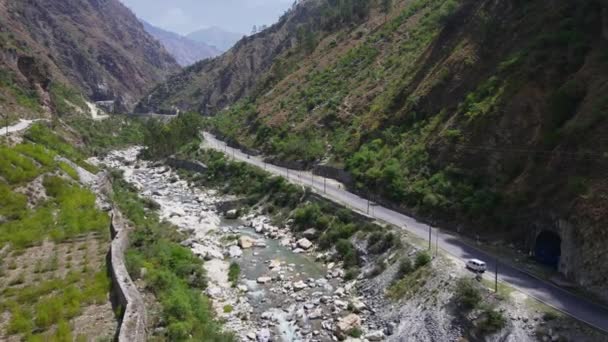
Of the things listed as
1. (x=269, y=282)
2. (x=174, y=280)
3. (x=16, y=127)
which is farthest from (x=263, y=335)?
(x=16, y=127)

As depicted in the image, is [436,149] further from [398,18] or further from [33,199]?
[398,18]

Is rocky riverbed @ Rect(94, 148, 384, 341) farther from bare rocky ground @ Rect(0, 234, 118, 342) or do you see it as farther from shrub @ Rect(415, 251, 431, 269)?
bare rocky ground @ Rect(0, 234, 118, 342)

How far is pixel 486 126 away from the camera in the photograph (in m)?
31.1

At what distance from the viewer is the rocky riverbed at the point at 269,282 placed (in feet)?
72.0

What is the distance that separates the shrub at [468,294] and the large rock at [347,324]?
5.22m

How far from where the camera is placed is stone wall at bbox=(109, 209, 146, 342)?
16062mm

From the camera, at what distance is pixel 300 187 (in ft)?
136

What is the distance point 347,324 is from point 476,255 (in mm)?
8575

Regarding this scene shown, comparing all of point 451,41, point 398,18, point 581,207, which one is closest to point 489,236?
point 581,207

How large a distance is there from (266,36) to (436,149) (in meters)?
140

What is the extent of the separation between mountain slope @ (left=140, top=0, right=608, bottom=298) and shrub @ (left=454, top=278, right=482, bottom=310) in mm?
4754

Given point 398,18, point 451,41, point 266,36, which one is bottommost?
point 451,41

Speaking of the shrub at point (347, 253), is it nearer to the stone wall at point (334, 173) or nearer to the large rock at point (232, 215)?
the stone wall at point (334, 173)

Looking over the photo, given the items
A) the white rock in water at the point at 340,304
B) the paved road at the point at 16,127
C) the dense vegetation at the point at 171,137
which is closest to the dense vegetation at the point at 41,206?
the paved road at the point at 16,127
